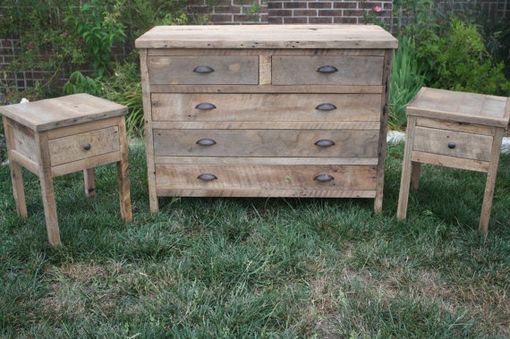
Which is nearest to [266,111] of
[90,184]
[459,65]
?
[90,184]

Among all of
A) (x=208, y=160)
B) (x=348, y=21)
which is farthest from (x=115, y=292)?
(x=348, y=21)

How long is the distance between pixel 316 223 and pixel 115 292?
1.32 metres

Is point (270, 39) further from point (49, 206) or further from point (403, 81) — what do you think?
point (403, 81)

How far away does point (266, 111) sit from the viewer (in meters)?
3.92

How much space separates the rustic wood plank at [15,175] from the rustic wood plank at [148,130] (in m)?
0.80

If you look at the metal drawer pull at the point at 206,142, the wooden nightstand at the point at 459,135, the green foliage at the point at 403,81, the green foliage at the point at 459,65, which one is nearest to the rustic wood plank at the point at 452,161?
the wooden nightstand at the point at 459,135

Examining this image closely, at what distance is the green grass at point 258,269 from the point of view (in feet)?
9.61

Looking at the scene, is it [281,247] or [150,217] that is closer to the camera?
[281,247]

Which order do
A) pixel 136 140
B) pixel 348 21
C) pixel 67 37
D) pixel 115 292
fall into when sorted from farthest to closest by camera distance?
pixel 348 21 < pixel 67 37 < pixel 136 140 < pixel 115 292

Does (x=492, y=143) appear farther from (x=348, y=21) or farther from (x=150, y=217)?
(x=348, y=21)

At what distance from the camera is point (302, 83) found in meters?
3.86

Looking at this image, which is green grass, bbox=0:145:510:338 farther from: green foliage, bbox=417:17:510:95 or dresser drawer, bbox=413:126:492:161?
green foliage, bbox=417:17:510:95

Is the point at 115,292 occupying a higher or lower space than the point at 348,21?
lower

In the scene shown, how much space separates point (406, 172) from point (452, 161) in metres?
0.30
